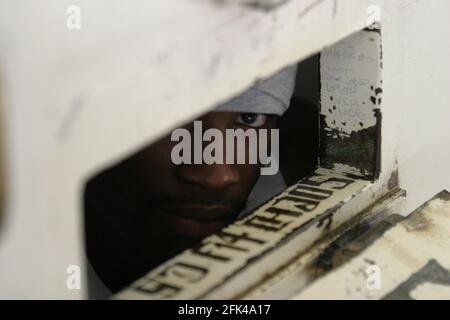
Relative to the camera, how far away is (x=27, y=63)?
1.75 ft

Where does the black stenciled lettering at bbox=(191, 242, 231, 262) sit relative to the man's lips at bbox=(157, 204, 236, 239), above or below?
above

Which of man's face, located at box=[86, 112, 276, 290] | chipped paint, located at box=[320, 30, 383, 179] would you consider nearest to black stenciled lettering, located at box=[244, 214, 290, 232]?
chipped paint, located at box=[320, 30, 383, 179]

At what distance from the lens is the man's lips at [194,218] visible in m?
1.44

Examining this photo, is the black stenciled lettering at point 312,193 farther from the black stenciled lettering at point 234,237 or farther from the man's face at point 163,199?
the man's face at point 163,199

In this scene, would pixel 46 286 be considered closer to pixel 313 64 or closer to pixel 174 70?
pixel 174 70

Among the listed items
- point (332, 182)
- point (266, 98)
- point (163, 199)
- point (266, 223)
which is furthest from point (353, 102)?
point (163, 199)

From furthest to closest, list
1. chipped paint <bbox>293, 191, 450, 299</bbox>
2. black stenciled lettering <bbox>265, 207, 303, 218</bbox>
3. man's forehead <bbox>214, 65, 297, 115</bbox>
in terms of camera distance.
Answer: man's forehead <bbox>214, 65, 297, 115</bbox> → black stenciled lettering <bbox>265, 207, 303, 218</bbox> → chipped paint <bbox>293, 191, 450, 299</bbox>

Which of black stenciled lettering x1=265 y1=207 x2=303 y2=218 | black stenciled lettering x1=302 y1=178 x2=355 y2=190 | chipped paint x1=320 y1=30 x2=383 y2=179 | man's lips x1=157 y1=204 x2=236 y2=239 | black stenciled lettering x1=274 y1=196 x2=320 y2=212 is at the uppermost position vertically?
chipped paint x1=320 y1=30 x2=383 y2=179

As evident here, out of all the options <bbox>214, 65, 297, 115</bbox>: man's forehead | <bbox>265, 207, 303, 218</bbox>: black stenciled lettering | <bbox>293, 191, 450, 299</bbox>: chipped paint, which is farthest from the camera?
<bbox>214, 65, 297, 115</bbox>: man's forehead

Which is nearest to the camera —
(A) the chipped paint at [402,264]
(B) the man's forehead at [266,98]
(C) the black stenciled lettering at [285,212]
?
(A) the chipped paint at [402,264]

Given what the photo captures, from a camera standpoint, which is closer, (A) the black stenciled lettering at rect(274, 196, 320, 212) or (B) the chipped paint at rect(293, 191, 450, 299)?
(B) the chipped paint at rect(293, 191, 450, 299)

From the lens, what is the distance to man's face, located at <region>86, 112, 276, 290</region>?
4.57ft

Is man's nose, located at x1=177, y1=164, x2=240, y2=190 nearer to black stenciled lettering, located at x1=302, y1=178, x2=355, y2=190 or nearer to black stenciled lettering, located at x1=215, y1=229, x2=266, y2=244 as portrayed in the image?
black stenciled lettering, located at x1=302, y1=178, x2=355, y2=190

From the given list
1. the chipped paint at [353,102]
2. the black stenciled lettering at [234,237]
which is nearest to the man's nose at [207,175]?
the chipped paint at [353,102]
